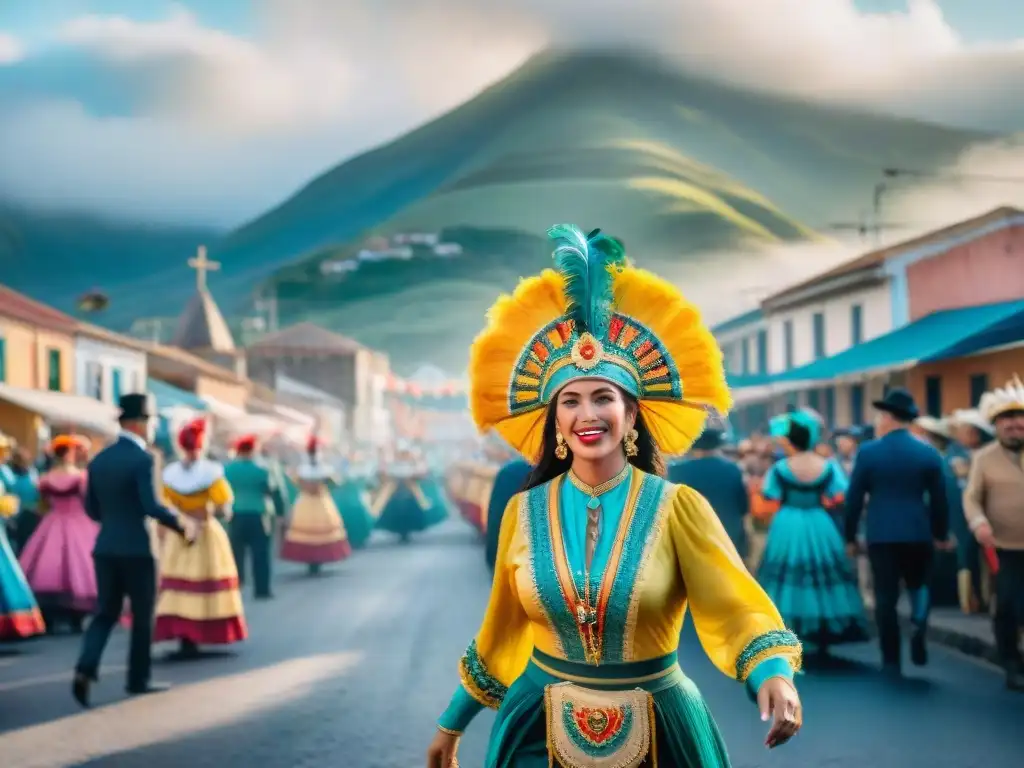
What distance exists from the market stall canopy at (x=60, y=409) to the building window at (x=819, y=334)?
18570 mm

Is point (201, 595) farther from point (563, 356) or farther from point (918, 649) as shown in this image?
point (563, 356)

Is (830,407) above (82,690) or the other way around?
above

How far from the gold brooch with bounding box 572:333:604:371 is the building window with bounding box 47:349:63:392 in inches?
1299

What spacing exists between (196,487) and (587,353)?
24.1 ft

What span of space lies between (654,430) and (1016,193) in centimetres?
3296

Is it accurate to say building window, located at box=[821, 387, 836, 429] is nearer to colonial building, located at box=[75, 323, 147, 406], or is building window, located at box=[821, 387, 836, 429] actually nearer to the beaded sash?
colonial building, located at box=[75, 323, 147, 406]

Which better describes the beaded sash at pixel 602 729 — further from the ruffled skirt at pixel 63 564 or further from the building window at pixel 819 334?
the building window at pixel 819 334

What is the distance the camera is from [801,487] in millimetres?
9539

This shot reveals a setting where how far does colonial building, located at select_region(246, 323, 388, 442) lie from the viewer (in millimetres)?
84062

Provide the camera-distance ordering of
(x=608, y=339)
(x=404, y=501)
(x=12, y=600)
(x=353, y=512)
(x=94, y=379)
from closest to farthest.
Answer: (x=608, y=339), (x=12, y=600), (x=353, y=512), (x=404, y=501), (x=94, y=379)

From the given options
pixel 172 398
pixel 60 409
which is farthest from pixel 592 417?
pixel 172 398

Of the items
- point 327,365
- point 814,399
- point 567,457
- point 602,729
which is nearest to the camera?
point 602,729

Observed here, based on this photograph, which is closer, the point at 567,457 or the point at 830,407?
the point at 567,457

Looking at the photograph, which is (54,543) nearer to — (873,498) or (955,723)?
(873,498)
